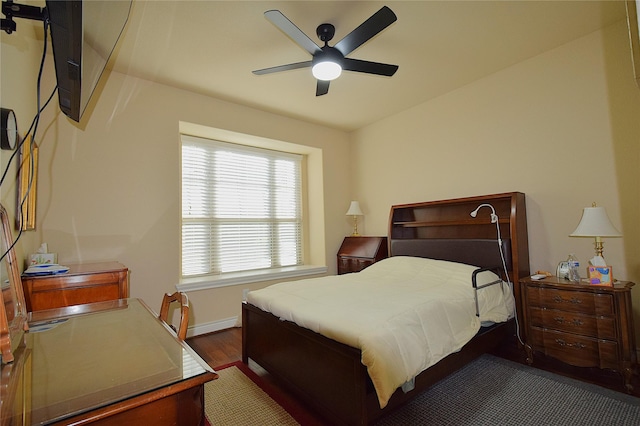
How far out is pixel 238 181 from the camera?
13.8ft

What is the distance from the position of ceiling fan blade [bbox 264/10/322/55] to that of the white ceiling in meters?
0.31

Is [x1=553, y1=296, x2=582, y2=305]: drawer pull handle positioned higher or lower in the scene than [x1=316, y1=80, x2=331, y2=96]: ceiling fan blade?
lower

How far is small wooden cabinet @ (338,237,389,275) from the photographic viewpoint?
13.4 feet

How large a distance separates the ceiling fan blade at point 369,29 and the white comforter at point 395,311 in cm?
184

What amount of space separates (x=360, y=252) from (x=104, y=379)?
12.1ft

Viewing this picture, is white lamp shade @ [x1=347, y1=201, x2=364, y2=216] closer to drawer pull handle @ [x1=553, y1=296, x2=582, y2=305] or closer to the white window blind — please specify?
the white window blind

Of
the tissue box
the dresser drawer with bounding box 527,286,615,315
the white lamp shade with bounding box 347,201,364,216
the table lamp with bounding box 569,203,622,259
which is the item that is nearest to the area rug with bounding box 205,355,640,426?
the dresser drawer with bounding box 527,286,615,315

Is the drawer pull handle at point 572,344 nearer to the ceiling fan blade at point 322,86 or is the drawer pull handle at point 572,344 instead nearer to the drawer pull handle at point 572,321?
the drawer pull handle at point 572,321

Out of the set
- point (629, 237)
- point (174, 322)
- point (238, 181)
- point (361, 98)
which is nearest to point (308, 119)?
point (361, 98)

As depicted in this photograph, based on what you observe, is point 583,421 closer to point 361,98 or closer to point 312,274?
point 312,274

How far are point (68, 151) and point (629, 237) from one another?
4.90 meters

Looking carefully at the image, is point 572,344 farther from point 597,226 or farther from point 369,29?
point 369,29

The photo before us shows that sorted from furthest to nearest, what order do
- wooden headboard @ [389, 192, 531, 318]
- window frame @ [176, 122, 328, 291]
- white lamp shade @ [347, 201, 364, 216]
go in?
white lamp shade @ [347, 201, 364, 216]
window frame @ [176, 122, 328, 291]
wooden headboard @ [389, 192, 531, 318]

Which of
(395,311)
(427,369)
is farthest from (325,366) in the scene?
(427,369)
